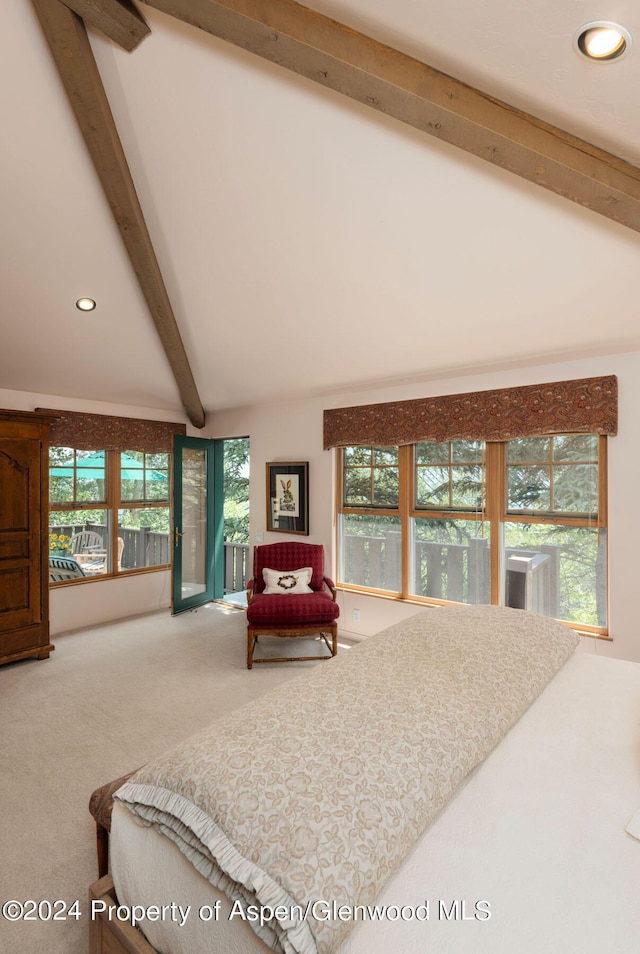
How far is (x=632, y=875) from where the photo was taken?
3.32 feet

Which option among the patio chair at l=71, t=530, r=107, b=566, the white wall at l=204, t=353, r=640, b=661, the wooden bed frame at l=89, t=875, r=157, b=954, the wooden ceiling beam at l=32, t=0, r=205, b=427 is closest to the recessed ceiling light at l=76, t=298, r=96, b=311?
the wooden ceiling beam at l=32, t=0, r=205, b=427

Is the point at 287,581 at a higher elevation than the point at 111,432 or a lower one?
lower

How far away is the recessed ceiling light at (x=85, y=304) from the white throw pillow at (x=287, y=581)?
2605 millimetres

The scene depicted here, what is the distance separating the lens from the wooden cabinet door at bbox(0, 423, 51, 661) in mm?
3799

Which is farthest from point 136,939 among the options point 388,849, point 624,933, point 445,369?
point 445,369

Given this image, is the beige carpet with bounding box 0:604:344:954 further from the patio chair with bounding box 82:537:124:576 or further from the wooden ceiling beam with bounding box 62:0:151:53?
the wooden ceiling beam with bounding box 62:0:151:53

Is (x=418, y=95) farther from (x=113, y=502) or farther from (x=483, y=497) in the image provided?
(x=113, y=502)

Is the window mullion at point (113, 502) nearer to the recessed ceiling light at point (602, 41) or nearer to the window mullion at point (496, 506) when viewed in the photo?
the window mullion at point (496, 506)

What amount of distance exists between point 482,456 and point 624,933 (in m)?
3.23

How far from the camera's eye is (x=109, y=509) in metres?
5.18

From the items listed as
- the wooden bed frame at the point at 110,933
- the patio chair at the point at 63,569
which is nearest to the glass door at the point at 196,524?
the patio chair at the point at 63,569

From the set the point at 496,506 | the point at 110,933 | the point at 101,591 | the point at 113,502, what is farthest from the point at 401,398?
the point at 110,933

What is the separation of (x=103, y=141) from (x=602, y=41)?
93.1 inches

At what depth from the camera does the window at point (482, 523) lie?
3420 mm
